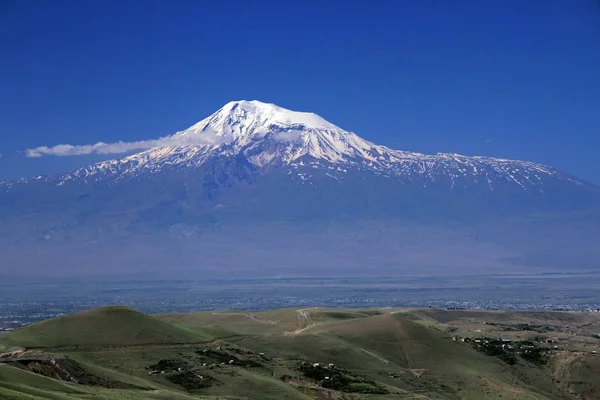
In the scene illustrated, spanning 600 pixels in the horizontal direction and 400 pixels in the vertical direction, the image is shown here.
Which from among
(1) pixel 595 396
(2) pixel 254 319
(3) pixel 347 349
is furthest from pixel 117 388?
(2) pixel 254 319

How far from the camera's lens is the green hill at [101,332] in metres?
84.5

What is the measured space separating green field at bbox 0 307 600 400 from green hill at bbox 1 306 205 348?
105mm

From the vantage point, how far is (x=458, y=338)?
10962 centimetres

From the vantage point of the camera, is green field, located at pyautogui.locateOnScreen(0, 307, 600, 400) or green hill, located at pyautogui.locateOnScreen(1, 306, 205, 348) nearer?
green field, located at pyautogui.locateOnScreen(0, 307, 600, 400)

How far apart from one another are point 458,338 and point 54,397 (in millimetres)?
67414

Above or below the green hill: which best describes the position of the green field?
below

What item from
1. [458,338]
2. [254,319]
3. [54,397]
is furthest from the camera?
[254,319]

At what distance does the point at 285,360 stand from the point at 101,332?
18192 millimetres

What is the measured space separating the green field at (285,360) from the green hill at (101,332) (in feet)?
0.34

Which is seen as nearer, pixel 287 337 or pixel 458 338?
pixel 287 337

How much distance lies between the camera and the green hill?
84.5 metres

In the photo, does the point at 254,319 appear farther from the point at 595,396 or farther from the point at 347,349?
the point at 595,396

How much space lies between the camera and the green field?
6788 centimetres

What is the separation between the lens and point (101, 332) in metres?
→ 88.1
